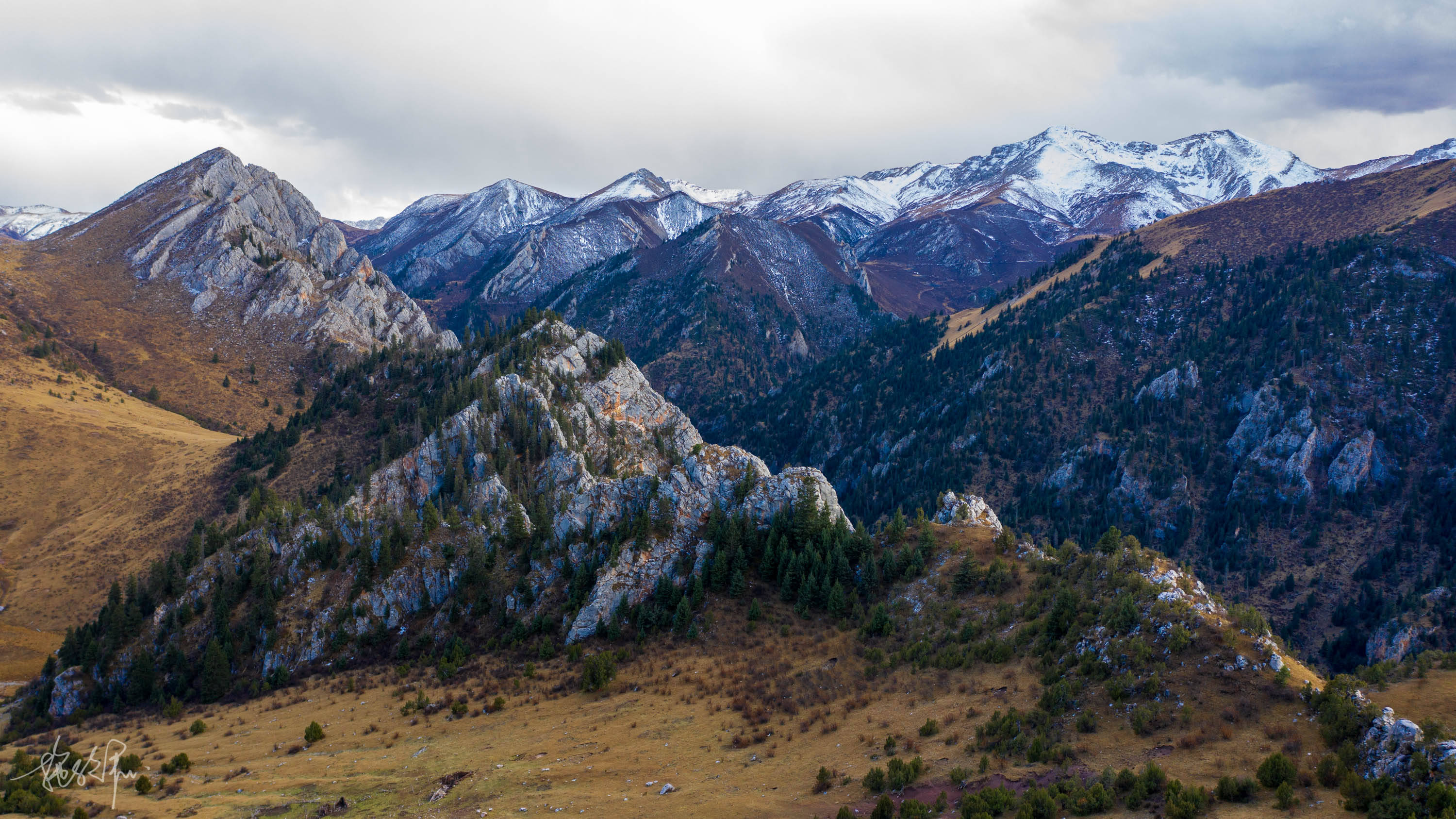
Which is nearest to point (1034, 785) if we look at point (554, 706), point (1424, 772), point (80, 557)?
point (1424, 772)

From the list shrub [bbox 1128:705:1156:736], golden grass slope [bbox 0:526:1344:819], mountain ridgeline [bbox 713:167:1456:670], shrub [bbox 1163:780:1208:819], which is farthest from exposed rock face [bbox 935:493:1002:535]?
mountain ridgeline [bbox 713:167:1456:670]

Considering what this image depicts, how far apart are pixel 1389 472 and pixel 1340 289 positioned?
49.0 metres

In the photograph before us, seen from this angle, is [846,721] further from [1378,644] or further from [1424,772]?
[1378,644]

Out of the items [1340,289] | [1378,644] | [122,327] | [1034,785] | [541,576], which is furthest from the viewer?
[122,327]

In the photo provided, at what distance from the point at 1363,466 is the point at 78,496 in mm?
235099

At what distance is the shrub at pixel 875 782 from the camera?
27641 mm

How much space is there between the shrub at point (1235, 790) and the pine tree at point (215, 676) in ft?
245

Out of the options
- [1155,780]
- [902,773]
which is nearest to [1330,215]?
[1155,780]

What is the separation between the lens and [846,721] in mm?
36469

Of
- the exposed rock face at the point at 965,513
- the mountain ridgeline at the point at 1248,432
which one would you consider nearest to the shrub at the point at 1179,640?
the exposed rock face at the point at 965,513

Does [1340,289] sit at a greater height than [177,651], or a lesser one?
greater

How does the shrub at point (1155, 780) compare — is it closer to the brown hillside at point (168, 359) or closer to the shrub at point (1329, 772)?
the shrub at point (1329, 772)

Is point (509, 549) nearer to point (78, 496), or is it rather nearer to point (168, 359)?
point (78, 496)

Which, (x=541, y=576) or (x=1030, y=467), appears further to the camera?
(x=1030, y=467)
